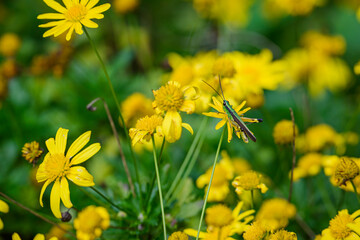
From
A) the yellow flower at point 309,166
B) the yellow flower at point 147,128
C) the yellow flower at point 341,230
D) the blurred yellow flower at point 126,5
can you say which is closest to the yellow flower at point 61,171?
the yellow flower at point 147,128

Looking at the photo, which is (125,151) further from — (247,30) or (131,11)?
(247,30)

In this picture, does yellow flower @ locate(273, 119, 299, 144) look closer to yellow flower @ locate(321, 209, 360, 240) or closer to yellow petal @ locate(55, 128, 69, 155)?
yellow flower @ locate(321, 209, 360, 240)

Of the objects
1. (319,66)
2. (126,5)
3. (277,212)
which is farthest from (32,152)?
(319,66)

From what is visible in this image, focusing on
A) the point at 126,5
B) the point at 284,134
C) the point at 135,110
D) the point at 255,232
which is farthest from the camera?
the point at 126,5

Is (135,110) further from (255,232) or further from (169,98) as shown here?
(255,232)

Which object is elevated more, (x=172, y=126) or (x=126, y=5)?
(x=126, y=5)
